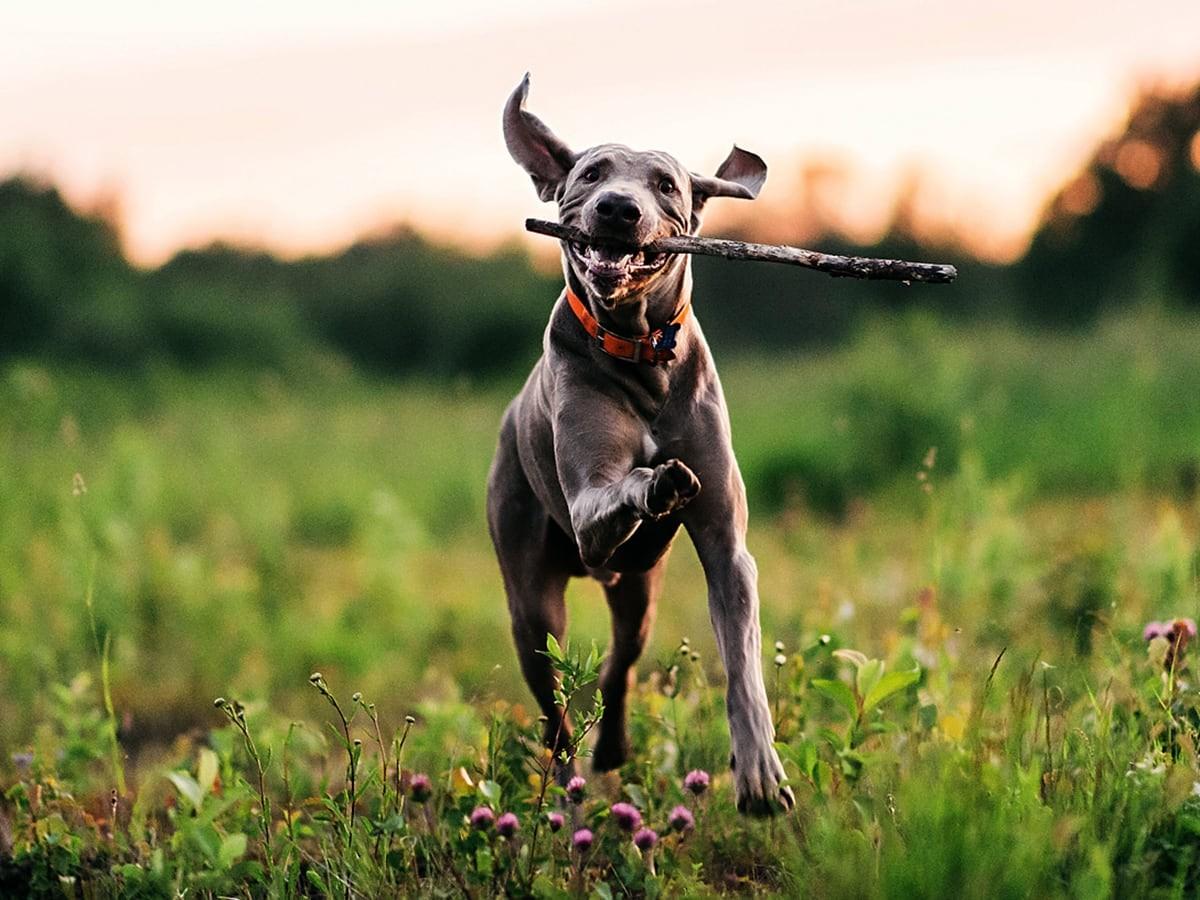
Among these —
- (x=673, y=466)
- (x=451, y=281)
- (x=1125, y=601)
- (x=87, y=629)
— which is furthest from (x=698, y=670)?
(x=451, y=281)

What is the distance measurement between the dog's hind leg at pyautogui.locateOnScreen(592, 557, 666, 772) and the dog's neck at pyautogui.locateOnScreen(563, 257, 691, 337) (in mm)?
969

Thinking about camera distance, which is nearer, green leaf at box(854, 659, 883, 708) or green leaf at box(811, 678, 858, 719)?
green leaf at box(811, 678, 858, 719)

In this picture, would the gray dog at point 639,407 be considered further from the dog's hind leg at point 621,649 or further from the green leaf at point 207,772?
the green leaf at point 207,772

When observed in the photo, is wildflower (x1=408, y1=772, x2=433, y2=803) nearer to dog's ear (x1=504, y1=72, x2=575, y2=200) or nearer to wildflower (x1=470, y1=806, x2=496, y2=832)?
wildflower (x1=470, y1=806, x2=496, y2=832)

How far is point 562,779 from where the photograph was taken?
12.9 feet

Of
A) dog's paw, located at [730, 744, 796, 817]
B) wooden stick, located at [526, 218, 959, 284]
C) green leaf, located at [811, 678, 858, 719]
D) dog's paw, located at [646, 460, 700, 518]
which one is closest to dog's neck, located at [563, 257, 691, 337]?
wooden stick, located at [526, 218, 959, 284]

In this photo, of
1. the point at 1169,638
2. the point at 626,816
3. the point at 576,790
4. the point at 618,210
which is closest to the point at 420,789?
the point at 576,790

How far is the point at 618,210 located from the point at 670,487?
0.67 metres

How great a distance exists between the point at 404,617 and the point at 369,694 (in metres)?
1.28

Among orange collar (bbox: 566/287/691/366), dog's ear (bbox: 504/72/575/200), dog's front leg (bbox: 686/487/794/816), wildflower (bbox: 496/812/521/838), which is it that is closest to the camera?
dog's front leg (bbox: 686/487/794/816)

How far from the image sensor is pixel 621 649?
433 centimetres

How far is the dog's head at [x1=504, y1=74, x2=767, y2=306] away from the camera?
125 inches

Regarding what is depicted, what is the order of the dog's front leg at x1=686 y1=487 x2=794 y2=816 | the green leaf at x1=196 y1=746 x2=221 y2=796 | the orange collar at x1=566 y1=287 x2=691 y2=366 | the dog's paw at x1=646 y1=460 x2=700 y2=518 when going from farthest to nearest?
the green leaf at x1=196 y1=746 x2=221 y2=796
the orange collar at x1=566 y1=287 x2=691 y2=366
the dog's front leg at x1=686 y1=487 x2=794 y2=816
the dog's paw at x1=646 y1=460 x2=700 y2=518

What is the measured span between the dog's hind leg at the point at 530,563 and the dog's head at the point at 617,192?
84 cm
